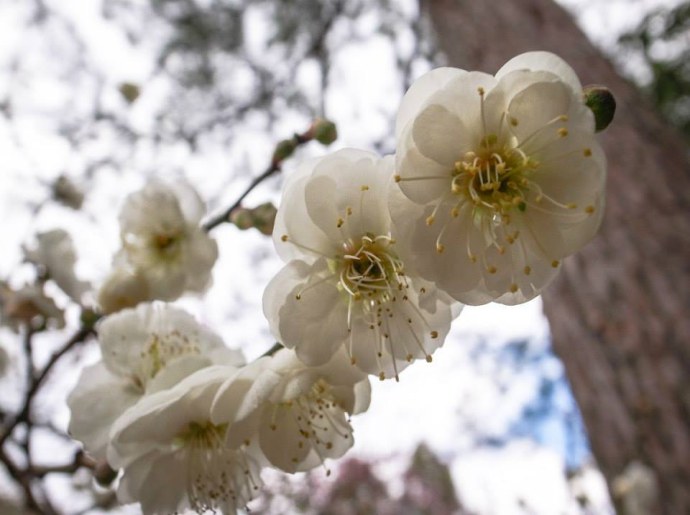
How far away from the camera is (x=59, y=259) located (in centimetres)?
137

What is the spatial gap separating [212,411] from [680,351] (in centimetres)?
163

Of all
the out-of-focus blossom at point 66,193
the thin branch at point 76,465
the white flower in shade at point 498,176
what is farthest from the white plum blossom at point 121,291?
the out-of-focus blossom at point 66,193

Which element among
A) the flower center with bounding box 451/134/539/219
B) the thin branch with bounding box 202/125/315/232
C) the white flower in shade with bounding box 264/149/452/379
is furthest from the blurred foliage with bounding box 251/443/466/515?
the flower center with bounding box 451/134/539/219

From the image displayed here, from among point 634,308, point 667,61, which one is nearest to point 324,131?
point 634,308

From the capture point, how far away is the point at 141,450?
776mm

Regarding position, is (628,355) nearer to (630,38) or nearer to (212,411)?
(212,411)

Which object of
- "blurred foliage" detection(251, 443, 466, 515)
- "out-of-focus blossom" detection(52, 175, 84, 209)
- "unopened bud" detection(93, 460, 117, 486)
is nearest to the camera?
"unopened bud" detection(93, 460, 117, 486)

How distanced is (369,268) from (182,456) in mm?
367

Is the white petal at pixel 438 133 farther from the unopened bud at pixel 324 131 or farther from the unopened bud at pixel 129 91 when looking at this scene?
the unopened bud at pixel 129 91

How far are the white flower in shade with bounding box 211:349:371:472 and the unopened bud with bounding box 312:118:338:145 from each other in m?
0.42

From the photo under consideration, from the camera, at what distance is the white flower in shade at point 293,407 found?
0.70 m

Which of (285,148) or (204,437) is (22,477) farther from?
(285,148)

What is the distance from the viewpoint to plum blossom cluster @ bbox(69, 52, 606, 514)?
0.63 metres

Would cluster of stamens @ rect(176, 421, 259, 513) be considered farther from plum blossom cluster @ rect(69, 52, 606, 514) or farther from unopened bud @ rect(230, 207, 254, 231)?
unopened bud @ rect(230, 207, 254, 231)
